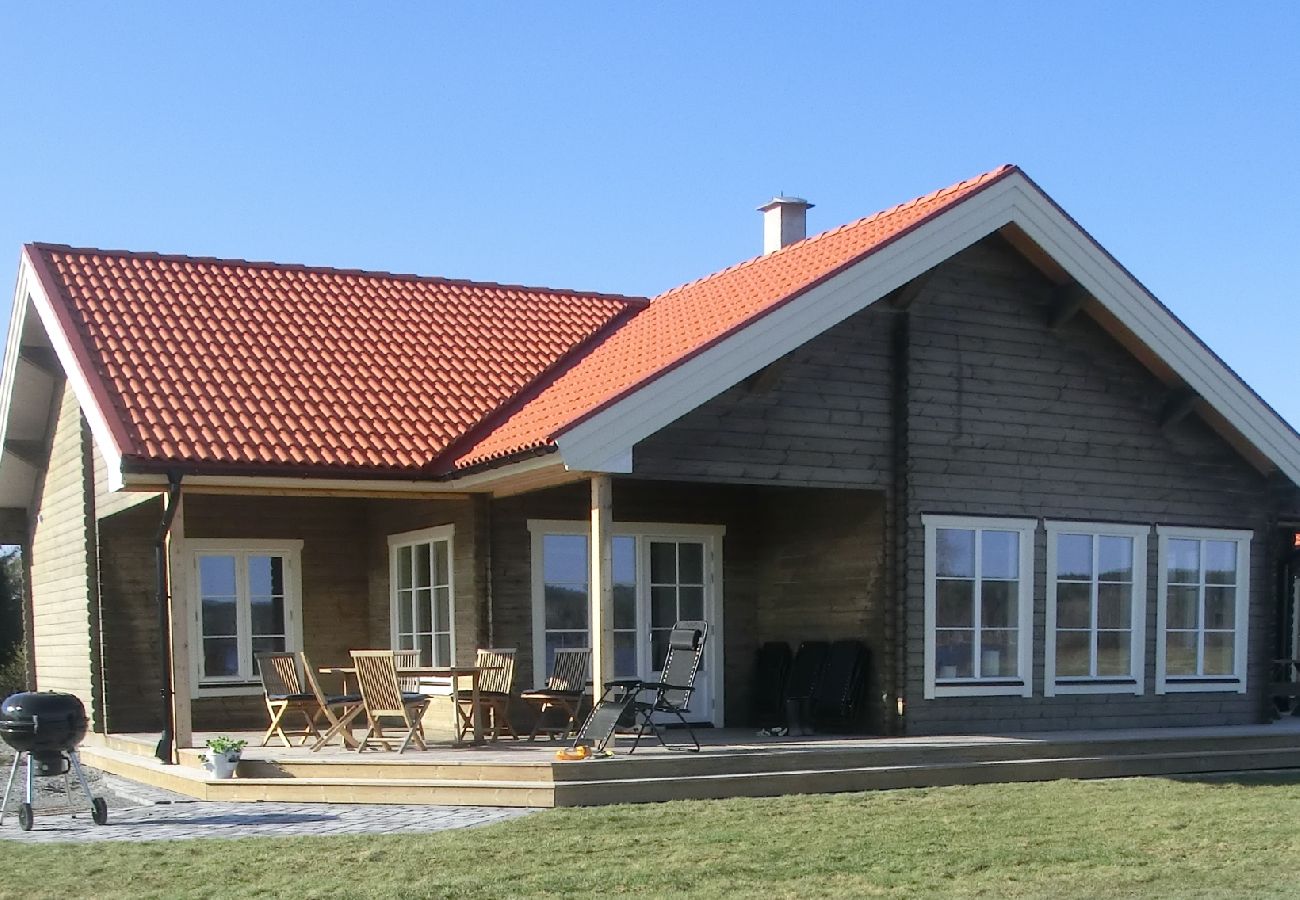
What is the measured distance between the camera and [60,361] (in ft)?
52.9

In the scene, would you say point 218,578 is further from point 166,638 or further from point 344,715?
point 344,715

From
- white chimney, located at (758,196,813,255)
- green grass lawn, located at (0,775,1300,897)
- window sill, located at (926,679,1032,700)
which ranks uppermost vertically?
white chimney, located at (758,196,813,255)

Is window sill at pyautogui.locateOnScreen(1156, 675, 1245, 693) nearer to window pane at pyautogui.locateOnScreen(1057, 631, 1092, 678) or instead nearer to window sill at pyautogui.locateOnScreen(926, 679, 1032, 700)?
window pane at pyautogui.locateOnScreen(1057, 631, 1092, 678)

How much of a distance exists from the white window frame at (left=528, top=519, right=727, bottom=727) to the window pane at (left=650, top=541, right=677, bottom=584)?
74 millimetres

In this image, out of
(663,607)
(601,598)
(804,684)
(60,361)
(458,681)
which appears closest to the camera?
(601,598)

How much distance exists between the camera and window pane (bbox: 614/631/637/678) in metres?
14.9

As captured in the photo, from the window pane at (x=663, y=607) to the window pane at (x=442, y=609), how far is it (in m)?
1.90

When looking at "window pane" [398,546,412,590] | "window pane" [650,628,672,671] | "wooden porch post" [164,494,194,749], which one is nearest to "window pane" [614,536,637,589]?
"window pane" [650,628,672,671]

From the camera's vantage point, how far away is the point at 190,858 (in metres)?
9.34

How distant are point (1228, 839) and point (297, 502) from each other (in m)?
10.2

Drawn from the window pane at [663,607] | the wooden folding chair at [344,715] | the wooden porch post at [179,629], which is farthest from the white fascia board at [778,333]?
the window pane at [663,607]

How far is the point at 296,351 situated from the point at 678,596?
445cm

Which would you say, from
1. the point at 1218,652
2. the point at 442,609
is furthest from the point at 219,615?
the point at 1218,652

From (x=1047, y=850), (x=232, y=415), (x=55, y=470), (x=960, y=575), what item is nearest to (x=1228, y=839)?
(x=1047, y=850)
